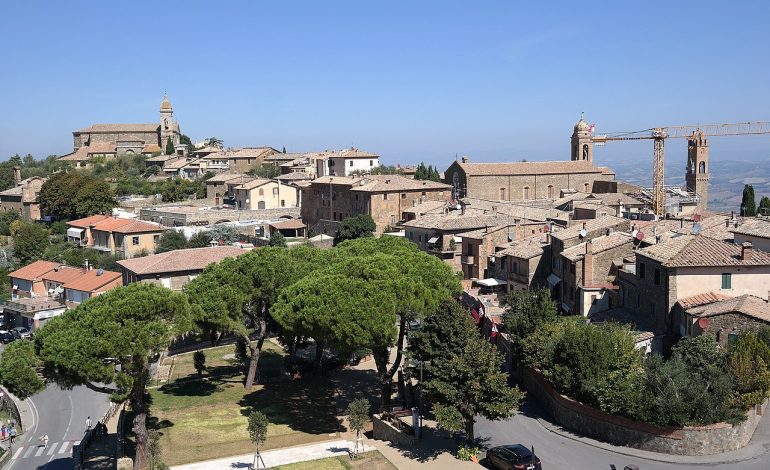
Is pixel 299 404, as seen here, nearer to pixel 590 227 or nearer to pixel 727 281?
pixel 727 281

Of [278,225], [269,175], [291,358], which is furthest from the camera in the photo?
[269,175]

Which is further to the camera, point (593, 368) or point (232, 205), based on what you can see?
point (232, 205)

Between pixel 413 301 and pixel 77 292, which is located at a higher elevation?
pixel 413 301

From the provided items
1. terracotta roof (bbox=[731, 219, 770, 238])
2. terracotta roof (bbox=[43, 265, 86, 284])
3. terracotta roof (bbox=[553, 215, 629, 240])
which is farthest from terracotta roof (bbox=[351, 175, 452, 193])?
terracotta roof (bbox=[731, 219, 770, 238])

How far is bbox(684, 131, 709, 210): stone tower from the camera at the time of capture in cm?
8688

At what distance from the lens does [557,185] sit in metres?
79.6

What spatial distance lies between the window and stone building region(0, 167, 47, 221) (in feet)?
261

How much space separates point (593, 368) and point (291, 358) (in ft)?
55.5

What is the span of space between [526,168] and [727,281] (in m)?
48.4

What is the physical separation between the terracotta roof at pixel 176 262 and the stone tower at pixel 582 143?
52.2 metres

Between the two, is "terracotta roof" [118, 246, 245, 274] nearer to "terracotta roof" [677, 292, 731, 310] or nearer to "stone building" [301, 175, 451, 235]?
"stone building" [301, 175, 451, 235]

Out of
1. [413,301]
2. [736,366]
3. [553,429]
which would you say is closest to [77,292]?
[413,301]

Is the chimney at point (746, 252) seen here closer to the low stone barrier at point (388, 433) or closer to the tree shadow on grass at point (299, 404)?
the low stone barrier at point (388, 433)

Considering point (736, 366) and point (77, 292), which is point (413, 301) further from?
point (77, 292)
